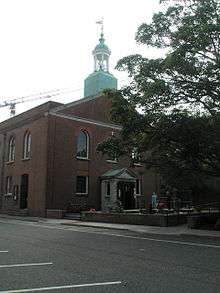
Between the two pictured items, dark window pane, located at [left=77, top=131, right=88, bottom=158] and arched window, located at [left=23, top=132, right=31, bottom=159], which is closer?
dark window pane, located at [left=77, top=131, right=88, bottom=158]

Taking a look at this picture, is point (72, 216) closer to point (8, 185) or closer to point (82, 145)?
point (82, 145)

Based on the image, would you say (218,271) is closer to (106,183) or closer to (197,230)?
(197,230)

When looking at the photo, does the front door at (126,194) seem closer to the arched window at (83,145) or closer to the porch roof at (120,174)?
the porch roof at (120,174)

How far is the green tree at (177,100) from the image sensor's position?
18656mm

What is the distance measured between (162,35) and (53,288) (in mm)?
16108

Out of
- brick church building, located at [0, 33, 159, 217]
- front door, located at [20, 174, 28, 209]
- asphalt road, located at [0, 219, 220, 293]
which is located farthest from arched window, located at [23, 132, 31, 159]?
asphalt road, located at [0, 219, 220, 293]

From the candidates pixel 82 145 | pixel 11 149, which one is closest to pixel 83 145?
pixel 82 145

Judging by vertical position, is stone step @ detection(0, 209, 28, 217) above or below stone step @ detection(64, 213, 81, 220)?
above

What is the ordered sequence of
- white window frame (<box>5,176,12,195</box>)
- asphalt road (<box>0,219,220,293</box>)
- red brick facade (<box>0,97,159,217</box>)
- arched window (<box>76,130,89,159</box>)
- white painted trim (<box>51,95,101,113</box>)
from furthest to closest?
white window frame (<box>5,176,12,195</box>)
arched window (<box>76,130,89,159</box>)
white painted trim (<box>51,95,101,113</box>)
red brick facade (<box>0,97,159,217</box>)
asphalt road (<box>0,219,220,293</box>)

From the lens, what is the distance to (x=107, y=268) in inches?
371

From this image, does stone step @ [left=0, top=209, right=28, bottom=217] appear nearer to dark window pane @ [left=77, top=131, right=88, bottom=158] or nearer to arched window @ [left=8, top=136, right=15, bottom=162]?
arched window @ [left=8, top=136, right=15, bottom=162]

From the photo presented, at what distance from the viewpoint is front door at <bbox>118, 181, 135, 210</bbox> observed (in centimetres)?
3628

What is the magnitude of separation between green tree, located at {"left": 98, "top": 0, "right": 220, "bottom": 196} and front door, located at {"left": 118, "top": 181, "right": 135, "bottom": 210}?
42.6ft

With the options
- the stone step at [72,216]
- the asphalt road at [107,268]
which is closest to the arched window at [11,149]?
the stone step at [72,216]
